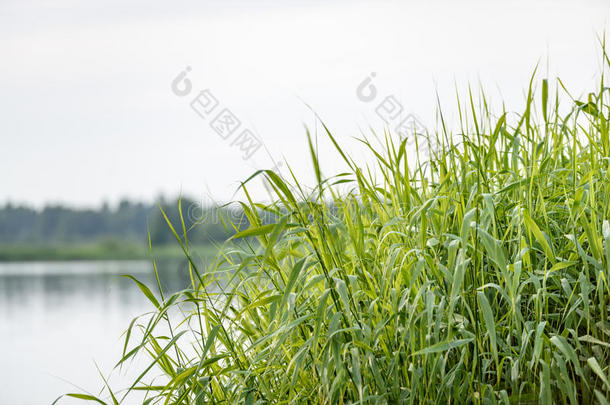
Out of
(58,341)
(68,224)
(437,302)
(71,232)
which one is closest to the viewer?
(437,302)

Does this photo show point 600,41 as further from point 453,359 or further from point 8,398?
point 8,398

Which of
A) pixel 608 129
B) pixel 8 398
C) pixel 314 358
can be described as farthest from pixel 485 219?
pixel 8 398

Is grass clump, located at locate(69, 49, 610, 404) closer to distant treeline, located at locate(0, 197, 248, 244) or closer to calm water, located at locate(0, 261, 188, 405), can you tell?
calm water, located at locate(0, 261, 188, 405)

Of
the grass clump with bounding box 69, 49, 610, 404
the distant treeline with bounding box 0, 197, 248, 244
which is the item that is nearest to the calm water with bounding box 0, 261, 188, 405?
the grass clump with bounding box 69, 49, 610, 404

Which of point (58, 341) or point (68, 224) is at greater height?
point (68, 224)

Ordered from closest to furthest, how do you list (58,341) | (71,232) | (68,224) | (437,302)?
(437,302)
(58,341)
(68,224)
(71,232)

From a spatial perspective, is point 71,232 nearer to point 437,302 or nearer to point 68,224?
point 68,224

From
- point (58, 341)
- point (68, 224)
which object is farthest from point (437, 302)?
point (68, 224)

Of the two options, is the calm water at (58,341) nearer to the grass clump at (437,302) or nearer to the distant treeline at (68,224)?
the grass clump at (437,302)

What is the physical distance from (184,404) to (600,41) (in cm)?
221

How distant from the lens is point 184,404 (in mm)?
1939

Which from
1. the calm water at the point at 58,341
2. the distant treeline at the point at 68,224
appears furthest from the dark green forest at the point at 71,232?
the calm water at the point at 58,341

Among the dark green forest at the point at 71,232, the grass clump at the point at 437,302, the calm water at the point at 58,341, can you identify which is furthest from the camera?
the dark green forest at the point at 71,232

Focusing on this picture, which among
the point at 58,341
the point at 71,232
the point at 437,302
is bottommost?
the point at 58,341
